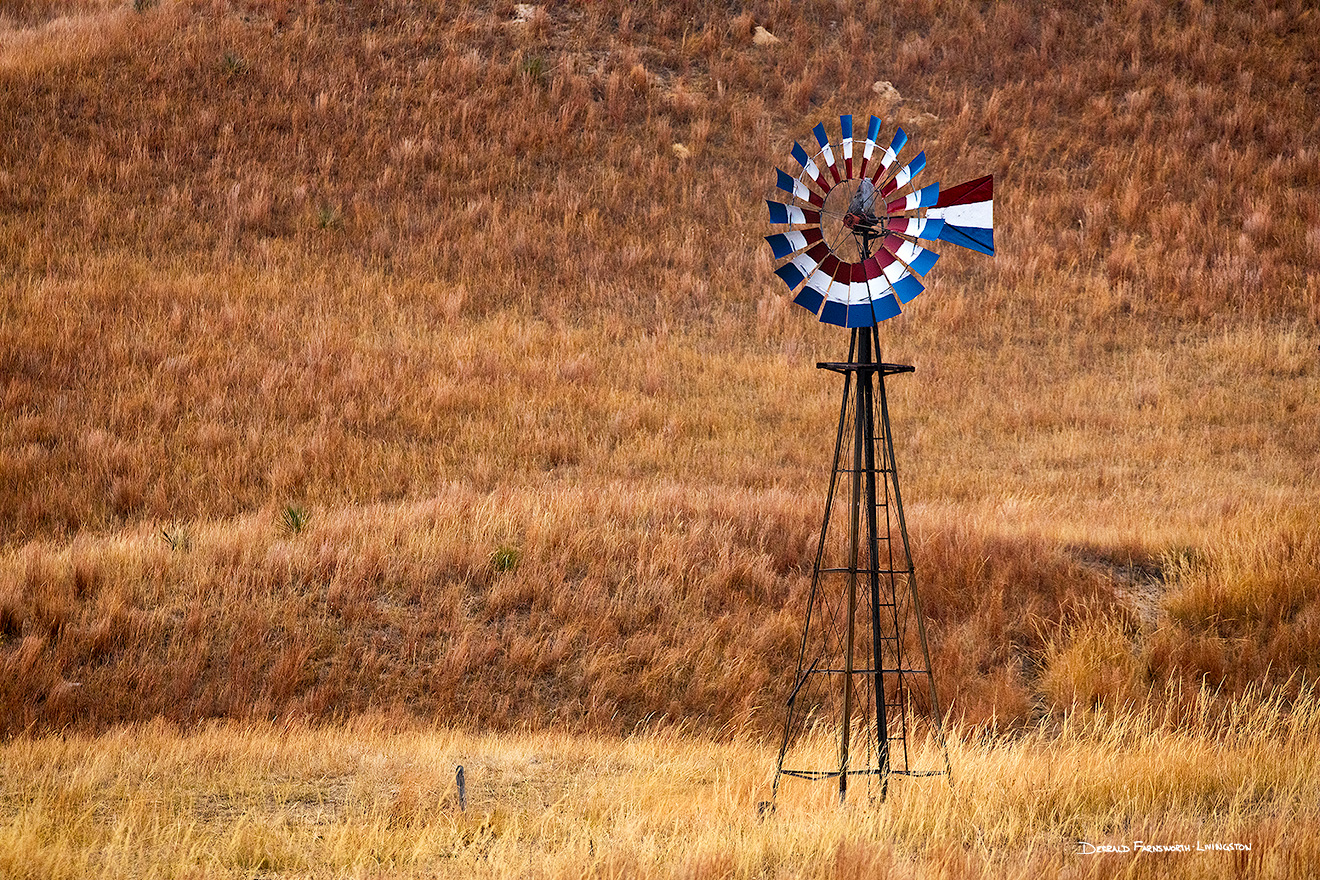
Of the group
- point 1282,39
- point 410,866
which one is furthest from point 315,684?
point 1282,39

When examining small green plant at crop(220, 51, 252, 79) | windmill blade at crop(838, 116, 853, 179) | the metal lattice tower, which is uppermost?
small green plant at crop(220, 51, 252, 79)

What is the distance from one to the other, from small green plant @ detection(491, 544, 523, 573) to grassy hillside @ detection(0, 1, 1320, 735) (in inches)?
2.0

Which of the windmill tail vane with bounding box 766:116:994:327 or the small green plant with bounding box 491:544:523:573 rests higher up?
the windmill tail vane with bounding box 766:116:994:327

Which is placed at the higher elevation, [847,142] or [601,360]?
[847,142]

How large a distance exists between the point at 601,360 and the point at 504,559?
7547mm

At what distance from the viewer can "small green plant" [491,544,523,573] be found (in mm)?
11414

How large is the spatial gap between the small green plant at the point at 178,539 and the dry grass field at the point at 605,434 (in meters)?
0.18

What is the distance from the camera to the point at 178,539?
11406 mm

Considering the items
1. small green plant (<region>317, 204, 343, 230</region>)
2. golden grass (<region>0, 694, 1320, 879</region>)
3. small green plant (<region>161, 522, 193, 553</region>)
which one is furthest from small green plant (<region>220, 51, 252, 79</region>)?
golden grass (<region>0, 694, 1320, 879</region>)

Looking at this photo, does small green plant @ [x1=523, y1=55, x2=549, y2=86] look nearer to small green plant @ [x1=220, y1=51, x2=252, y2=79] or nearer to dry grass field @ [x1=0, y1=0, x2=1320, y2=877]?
dry grass field @ [x1=0, y1=0, x2=1320, y2=877]

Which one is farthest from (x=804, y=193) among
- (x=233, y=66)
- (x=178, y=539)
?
(x=233, y=66)

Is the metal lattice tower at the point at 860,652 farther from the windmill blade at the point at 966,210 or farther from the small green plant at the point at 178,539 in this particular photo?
the small green plant at the point at 178,539

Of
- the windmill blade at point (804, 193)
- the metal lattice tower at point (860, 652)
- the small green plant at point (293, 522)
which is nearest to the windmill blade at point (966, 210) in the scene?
the windmill blade at point (804, 193)

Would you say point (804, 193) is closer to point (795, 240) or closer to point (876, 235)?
point (795, 240)
